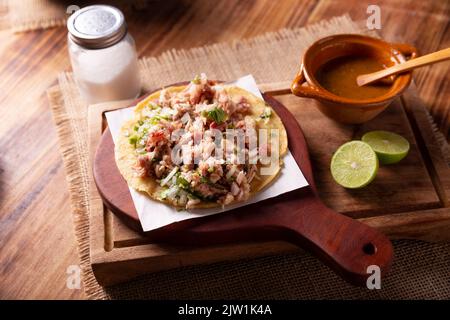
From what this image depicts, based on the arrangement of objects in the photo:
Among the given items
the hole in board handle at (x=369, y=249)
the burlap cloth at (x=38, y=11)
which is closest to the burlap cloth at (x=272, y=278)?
the hole in board handle at (x=369, y=249)

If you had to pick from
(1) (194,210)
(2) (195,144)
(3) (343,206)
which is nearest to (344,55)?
(3) (343,206)

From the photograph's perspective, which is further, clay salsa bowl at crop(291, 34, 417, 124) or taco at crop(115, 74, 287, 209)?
clay salsa bowl at crop(291, 34, 417, 124)

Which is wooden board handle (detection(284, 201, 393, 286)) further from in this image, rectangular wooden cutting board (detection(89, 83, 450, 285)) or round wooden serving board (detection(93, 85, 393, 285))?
rectangular wooden cutting board (detection(89, 83, 450, 285))

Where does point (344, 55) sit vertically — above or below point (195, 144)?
above

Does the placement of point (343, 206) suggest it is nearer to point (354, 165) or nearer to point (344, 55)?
point (354, 165)

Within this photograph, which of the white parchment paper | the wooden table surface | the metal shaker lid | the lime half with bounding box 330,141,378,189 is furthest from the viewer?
the metal shaker lid

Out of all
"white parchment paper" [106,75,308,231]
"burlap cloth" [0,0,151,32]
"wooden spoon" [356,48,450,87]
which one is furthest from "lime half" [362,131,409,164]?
"burlap cloth" [0,0,151,32]
